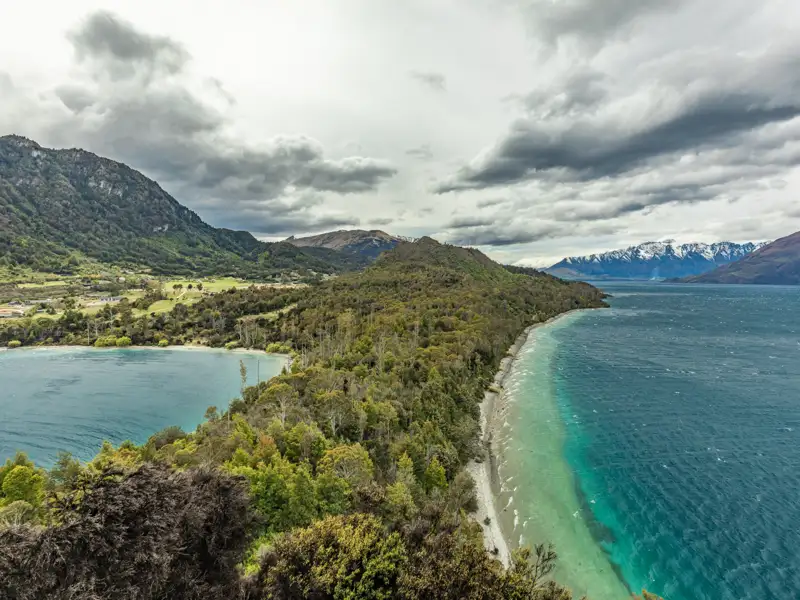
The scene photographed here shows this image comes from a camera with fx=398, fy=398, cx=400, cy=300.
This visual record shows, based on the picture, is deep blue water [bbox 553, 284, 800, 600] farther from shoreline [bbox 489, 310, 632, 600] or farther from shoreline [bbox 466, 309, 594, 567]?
shoreline [bbox 466, 309, 594, 567]

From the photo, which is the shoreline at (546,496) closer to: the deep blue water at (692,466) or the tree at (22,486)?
the deep blue water at (692,466)

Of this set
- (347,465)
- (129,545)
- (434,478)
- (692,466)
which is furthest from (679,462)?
(129,545)

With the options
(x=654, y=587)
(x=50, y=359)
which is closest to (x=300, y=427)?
(x=654, y=587)

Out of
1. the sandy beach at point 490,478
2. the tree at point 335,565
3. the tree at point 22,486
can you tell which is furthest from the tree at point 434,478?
the tree at point 22,486

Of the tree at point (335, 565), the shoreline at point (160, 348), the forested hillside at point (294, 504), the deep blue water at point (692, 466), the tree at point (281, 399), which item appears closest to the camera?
the forested hillside at point (294, 504)

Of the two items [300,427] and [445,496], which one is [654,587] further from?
[300,427]

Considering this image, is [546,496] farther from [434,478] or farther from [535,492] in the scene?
[434,478]

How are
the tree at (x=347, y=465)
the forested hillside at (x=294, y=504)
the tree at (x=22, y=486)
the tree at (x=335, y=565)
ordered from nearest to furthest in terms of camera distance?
the forested hillside at (x=294, y=504) → the tree at (x=335, y=565) → the tree at (x=347, y=465) → the tree at (x=22, y=486)
